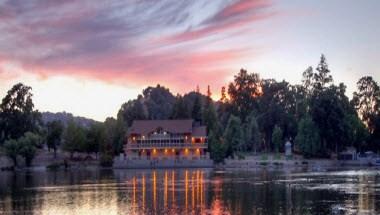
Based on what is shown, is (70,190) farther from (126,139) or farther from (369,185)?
(126,139)

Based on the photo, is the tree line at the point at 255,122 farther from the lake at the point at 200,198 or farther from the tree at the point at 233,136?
the lake at the point at 200,198

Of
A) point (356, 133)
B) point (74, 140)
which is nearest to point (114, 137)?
point (74, 140)

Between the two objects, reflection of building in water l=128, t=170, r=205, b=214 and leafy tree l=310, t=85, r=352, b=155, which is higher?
leafy tree l=310, t=85, r=352, b=155

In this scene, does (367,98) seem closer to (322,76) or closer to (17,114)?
(322,76)

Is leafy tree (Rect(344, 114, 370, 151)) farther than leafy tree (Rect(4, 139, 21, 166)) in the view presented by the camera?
Yes

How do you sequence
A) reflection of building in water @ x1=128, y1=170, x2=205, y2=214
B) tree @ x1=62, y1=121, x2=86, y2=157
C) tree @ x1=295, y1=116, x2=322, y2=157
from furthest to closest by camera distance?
tree @ x1=62, y1=121, x2=86, y2=157 → tree @ x1=295, y1=116, x2=322, y2=157 → reflection of building in water @ x1=128, y1=170, x2=205, y2=214

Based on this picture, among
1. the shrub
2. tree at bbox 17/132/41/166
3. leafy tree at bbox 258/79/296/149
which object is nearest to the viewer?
tree at bbox 17/132/41/166

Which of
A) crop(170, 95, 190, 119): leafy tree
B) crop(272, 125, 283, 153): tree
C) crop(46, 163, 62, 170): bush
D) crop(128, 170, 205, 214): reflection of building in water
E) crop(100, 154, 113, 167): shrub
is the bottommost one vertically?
crop(128, 170, 205, 214): reflection of building in water

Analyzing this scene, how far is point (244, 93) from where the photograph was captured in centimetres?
14650

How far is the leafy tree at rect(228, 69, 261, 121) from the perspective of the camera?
5738 inches

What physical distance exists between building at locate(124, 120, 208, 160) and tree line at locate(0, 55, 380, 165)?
3.07m

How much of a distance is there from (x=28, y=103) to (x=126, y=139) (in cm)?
2572

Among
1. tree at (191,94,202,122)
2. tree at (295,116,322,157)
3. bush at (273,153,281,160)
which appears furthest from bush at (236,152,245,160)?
tree at (191,94,202,122)

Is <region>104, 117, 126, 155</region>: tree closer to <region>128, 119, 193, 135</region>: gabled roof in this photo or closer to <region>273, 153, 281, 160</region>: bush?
A: <region>128, 119, 193, 135</region>: gabled roof
